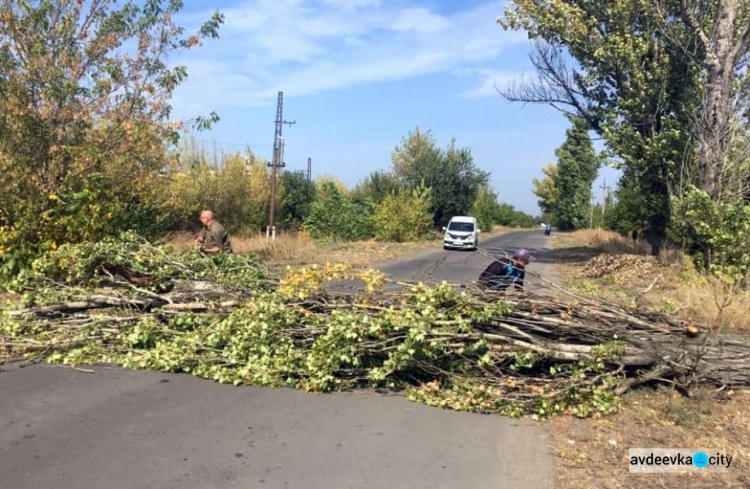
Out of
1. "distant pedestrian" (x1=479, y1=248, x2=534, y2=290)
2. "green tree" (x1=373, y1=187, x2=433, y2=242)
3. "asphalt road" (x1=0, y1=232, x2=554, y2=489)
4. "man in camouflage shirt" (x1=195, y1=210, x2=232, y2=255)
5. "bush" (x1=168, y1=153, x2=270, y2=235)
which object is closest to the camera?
"asphalt road" (x1=0, y1=232, x2=554, y2=489)

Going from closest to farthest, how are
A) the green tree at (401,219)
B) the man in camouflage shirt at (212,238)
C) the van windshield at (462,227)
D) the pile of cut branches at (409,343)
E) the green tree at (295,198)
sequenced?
1. the pile of cut branches at (409,343)
2. the man in camouflage shirt at (212,238)
3. the van windshield at (462,227)
4. the green tree at (401,219)
5. the green tree at (295,198)

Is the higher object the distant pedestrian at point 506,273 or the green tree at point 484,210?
the green tree at point 484,210

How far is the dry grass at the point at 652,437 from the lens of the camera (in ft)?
13.5

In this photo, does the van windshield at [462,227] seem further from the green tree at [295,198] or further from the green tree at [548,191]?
the green tree at [548,191]

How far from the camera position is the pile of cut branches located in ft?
19.0

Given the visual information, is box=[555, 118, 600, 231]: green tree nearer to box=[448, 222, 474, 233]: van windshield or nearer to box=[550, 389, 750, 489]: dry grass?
box=[448, 222, 474, 233]: van windshield

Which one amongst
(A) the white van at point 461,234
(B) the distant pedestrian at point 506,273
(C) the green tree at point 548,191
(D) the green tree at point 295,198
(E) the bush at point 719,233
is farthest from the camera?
(C) the green tree at point 548,191

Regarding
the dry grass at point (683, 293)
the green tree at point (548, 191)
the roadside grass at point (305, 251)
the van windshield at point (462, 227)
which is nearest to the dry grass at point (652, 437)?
the dry grass at point (683, 293)

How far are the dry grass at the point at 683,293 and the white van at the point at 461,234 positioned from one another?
9119 millimetres

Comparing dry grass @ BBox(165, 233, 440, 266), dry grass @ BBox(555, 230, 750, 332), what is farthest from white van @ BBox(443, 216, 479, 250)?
dry grass @ BBox(555, 230, 750, 332)

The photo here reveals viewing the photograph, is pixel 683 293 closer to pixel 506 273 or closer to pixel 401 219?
pixel 506 273

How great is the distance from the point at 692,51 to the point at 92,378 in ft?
61.5

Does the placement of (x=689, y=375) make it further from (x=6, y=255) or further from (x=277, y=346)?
(x=6, y=255)

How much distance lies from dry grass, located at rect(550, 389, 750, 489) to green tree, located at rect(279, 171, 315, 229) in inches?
1220
